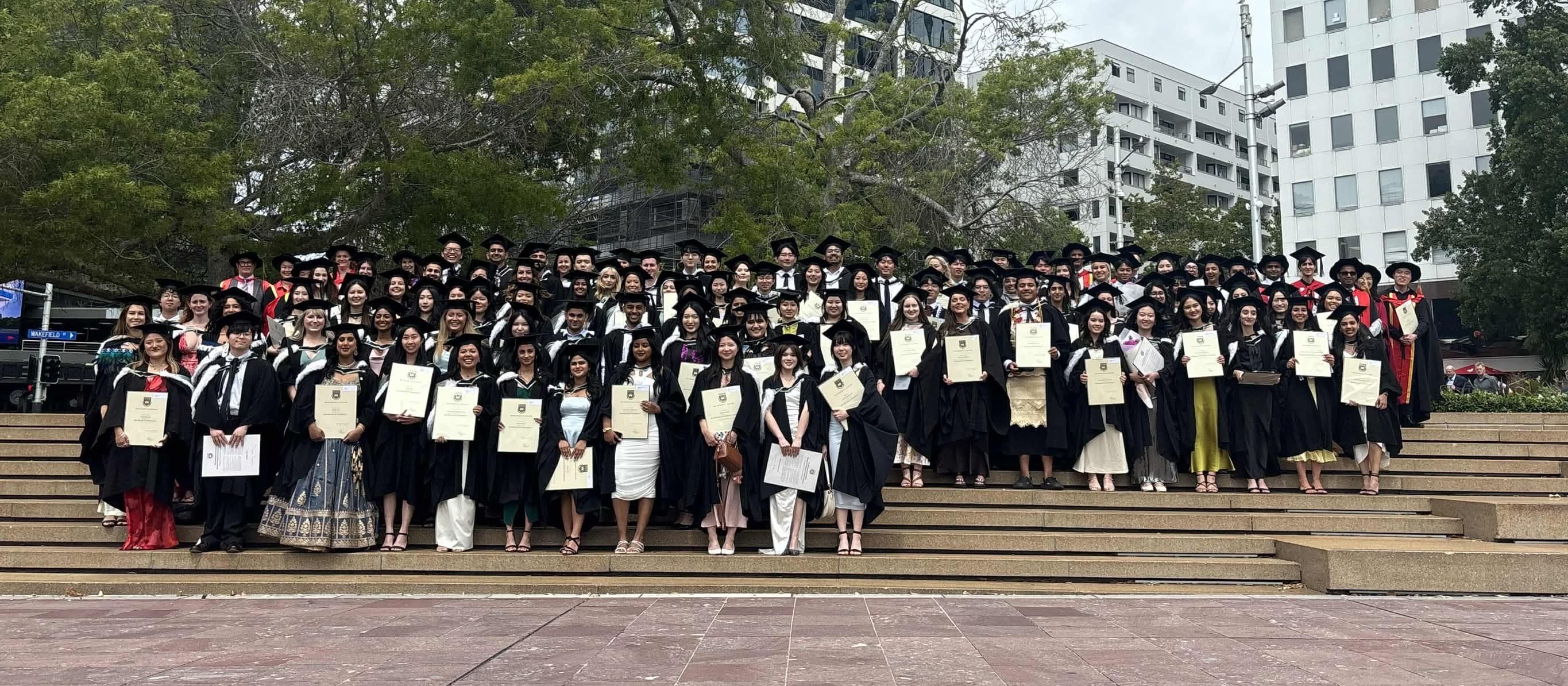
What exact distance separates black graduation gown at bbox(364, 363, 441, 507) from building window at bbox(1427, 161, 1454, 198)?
44346 millimetres

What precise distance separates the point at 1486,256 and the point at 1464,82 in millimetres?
5431

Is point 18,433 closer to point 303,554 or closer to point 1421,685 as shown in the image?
point 303,554

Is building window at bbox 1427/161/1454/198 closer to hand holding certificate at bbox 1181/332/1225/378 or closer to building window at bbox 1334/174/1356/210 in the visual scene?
building window at bbox 1334/174/1356/210

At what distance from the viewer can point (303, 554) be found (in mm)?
8828

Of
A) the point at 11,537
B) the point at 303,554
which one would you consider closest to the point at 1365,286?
the point at 303,554

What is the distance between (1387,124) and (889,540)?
43.7 metres

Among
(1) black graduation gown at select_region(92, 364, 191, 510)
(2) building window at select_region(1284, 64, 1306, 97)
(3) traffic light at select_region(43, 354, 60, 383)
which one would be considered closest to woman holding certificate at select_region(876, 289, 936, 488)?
(1) black graduation gown at select_region(92, 364, 191, 510)

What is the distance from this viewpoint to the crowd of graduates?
8.94 meters

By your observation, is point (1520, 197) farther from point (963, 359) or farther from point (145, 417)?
point (145, 417)

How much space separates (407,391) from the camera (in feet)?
29.2

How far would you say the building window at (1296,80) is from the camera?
4628 centimetres

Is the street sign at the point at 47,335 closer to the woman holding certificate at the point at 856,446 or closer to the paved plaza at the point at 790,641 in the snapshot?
the paved plaza at the point at 790,641

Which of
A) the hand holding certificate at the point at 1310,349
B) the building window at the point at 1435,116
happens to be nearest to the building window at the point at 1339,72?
the building window at the point at 1435,116

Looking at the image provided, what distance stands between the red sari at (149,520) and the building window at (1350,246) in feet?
149
